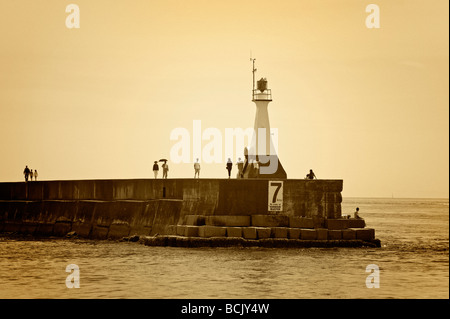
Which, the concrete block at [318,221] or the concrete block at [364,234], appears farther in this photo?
the concrete block at [364,234]

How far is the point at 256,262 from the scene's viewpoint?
103 feet

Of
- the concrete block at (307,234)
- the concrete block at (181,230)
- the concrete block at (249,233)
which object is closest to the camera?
the concrete block at (249,233)

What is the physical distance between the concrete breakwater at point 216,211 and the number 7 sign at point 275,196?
0.17 meters

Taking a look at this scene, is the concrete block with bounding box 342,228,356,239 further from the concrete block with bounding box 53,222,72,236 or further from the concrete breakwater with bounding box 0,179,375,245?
the concrete block with bounding box 53,222,72,236

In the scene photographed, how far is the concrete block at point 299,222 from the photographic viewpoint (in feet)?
120

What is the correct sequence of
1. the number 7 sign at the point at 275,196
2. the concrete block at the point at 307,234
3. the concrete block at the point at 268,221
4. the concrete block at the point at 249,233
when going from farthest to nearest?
1. the number 7 sign at the point at 275,196
2. the concrete block at the point at 268,221
3. the concrete block at the point at 307,234
4. the concrete block at the point at 249,233

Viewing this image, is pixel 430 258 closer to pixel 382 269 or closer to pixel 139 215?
pixel 382 269

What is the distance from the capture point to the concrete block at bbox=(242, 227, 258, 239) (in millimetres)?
35719

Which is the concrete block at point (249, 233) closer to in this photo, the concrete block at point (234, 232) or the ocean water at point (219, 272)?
the concrete block at point (234, 232)

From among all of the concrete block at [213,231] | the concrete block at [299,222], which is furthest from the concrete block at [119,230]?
the concrete block at [299,222]

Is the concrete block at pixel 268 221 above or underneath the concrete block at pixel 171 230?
above
